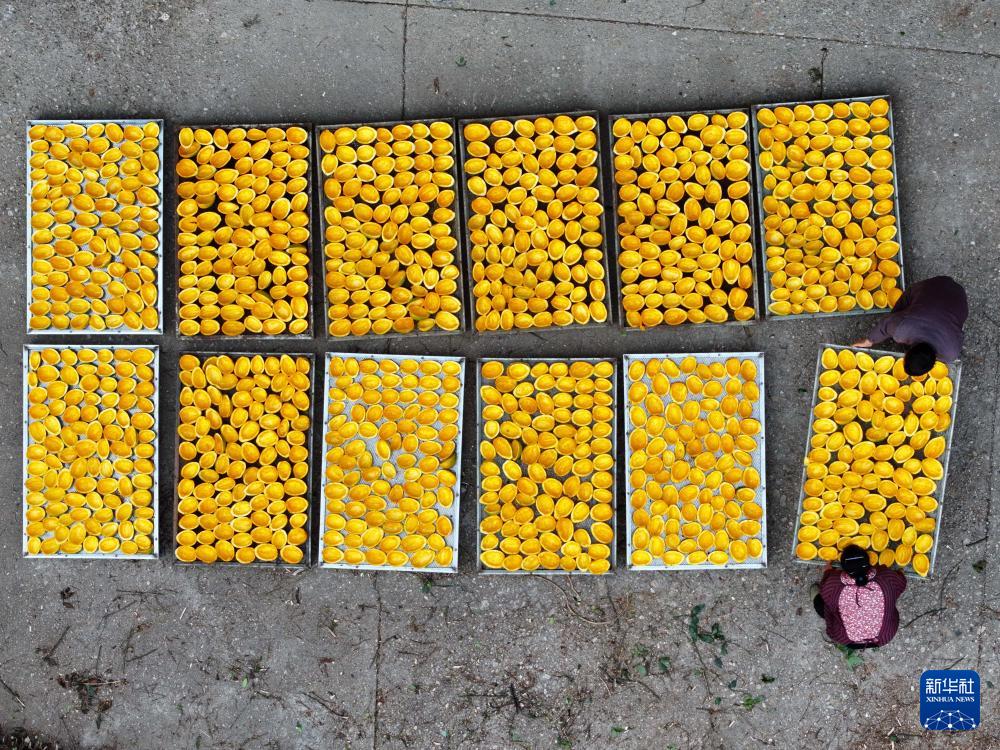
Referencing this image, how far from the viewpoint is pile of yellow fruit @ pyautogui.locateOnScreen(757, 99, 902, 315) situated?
9.27ft


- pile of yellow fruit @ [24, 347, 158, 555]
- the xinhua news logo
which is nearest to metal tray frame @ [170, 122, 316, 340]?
pile of yellow fruit @ [24, 347, 158, 555]

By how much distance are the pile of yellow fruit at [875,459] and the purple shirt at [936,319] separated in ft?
0.79

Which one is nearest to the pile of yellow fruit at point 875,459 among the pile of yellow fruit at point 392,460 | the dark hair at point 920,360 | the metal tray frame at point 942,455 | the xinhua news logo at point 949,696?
the metal tray frame at point 942,455

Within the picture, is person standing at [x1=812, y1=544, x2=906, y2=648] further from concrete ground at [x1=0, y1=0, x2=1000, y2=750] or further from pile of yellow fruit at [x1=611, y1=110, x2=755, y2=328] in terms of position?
pile of yellow fruit at [x1=611, y1=110, x2=755, y2=328]

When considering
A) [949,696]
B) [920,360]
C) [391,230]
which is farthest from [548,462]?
[949,696]

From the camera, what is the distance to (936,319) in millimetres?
2570

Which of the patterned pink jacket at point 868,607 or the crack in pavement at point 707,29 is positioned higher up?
the crack in pavement at point 707,29

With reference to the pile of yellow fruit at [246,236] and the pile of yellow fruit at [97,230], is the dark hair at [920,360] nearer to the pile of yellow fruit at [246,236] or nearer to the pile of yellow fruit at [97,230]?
the pile of yellow fruit at [246,236]

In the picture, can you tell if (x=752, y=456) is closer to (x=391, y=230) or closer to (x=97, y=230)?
(x=391, y=230)

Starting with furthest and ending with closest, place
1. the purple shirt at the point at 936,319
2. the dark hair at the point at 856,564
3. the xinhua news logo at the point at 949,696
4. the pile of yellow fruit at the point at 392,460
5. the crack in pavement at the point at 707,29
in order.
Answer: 1. the xinhua news logo at the point at 949,696
2. the crack in pavement at the point at 707,29
3. the pile of yellow fruit at the point at 392,460
4. the dark hair at the point at 856,564
5. the purple shirt at the point at 936,319

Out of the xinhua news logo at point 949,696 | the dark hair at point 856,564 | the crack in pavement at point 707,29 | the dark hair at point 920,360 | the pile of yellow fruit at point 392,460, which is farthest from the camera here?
the xinhua news logo at point 949,696

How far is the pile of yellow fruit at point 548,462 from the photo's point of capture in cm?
289

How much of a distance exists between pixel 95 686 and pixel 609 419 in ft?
9.95

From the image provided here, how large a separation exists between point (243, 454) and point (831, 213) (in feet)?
9.83
